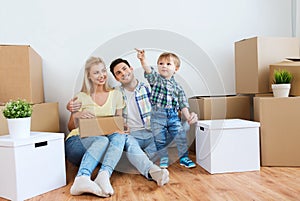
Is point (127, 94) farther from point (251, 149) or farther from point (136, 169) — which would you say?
point (251, 149)

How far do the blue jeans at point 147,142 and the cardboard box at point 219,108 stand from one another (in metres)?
0.21

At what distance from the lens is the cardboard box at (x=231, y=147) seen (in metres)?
1.34

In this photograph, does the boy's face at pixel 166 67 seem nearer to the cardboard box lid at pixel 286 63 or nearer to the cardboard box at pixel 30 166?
the cardboard box lid at pixel 286 63

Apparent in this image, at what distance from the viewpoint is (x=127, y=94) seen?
157cm

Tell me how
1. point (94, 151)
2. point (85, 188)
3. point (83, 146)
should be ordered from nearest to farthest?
point (85, 188) < point (94, 151) < point (83, 146)

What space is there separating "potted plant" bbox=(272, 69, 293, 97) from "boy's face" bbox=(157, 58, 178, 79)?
511mm

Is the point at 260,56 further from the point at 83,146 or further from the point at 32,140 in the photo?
the point at 32,140

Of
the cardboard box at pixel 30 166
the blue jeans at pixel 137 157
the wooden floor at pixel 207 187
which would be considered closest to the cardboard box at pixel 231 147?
the wooden floor at pixel 207 187

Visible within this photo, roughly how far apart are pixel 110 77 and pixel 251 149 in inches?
31.8

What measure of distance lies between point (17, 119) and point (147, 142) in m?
0.63

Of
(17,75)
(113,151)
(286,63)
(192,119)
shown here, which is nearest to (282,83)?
(286,63)

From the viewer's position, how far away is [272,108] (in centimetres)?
142

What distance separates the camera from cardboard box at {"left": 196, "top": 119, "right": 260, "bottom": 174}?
1.34m

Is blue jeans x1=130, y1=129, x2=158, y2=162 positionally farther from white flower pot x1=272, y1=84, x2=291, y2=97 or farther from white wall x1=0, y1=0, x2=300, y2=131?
white flower pot x1=272, y1=84, x2=291, y2=97
